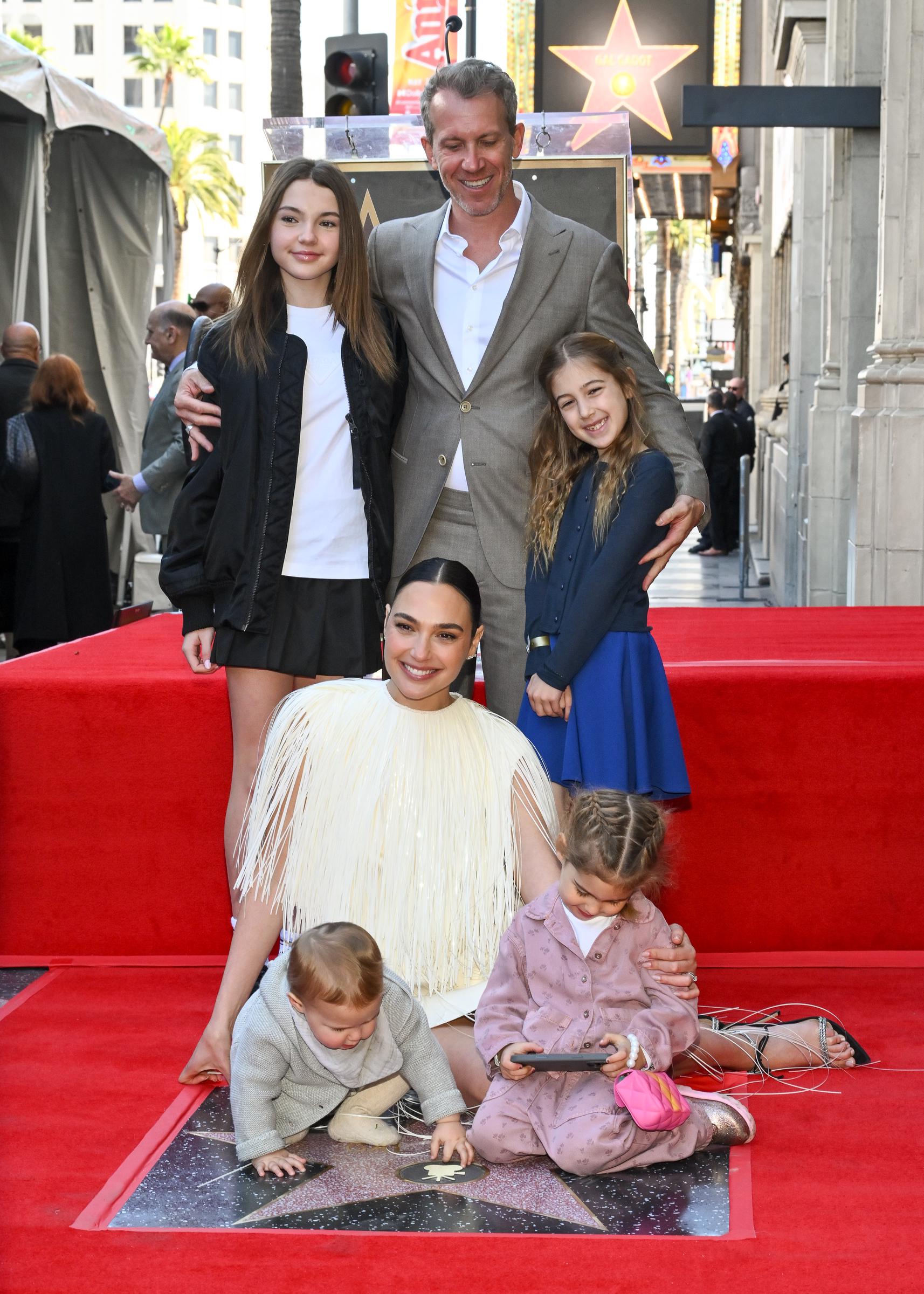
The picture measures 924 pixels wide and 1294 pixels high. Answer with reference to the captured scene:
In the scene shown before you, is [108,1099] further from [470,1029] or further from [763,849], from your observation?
[763,849]

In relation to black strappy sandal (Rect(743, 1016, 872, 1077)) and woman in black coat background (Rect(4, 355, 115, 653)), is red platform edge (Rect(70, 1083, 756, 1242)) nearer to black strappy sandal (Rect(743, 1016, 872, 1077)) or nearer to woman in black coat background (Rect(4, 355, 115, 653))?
black strappy sandal (Rect(743, 1016, 872, 1077))

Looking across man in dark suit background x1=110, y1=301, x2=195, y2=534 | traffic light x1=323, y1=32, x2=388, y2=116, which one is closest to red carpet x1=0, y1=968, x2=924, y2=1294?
man in dark suit background x1=110, y1=301, x2=195, y2=534

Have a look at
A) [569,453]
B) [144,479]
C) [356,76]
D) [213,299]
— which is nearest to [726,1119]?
[569,453]

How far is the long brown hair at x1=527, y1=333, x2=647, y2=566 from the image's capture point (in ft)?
11.6

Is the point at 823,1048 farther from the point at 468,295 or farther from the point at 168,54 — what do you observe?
the point at 168,54

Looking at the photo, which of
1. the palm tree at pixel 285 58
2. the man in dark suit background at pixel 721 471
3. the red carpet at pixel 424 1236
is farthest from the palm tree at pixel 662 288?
the red carpet at pixel 424 1236

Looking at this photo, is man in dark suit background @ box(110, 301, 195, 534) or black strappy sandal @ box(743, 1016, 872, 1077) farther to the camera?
man in dark suit background @ box(110, 301, 195, 534)

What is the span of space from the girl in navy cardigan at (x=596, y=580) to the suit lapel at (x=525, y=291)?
109mm

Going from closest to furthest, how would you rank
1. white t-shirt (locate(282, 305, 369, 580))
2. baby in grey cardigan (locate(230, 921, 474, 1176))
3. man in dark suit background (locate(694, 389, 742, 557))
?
baby in grey cardigan (locate(230, 921, 474, 1176)) → white t-shirt (locate(282, 305, 369, 580)) → man in dark suit background (locate(694, 389, 742, 557))

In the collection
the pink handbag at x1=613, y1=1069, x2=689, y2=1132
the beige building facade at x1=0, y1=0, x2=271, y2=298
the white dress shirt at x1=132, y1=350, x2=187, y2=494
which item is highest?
the beige building facade at x1=0, y1=0, x2=271, y2=298

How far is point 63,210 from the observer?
10.5 meters

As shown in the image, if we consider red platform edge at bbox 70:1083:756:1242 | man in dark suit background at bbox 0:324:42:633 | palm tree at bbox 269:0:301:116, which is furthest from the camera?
palm tree at bbox 269:0:301:116

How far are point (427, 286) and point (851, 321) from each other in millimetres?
6704

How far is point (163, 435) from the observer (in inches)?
292
